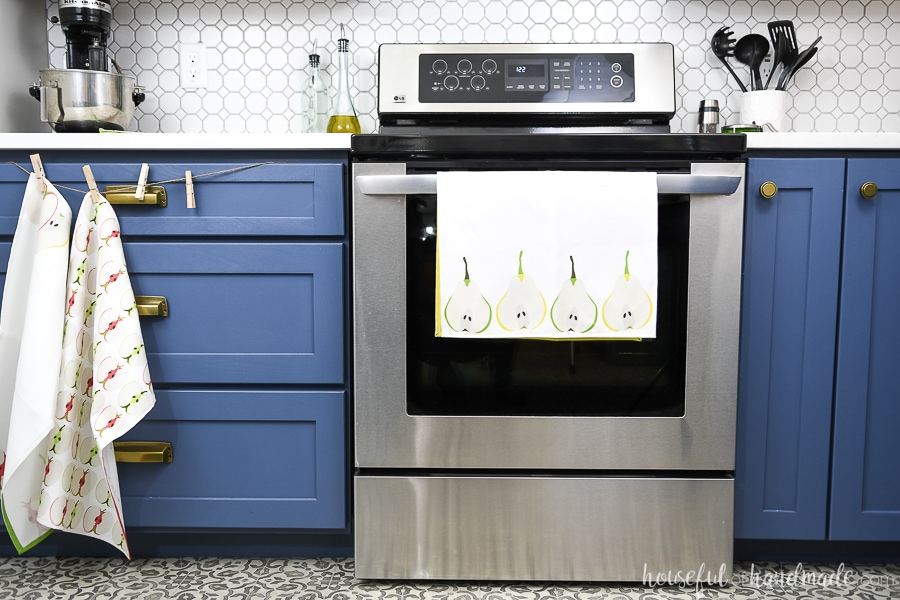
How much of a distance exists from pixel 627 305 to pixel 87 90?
3.56 ft

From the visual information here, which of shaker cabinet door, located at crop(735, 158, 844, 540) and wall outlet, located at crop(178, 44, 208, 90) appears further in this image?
wall outlet, located at crop(178, 44, 208, 90)

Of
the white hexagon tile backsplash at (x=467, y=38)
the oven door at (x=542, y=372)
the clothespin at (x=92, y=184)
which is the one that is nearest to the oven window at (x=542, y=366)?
the oven door at (x=542, y=372)

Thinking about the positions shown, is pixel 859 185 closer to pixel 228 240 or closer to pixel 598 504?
pixel 598 504

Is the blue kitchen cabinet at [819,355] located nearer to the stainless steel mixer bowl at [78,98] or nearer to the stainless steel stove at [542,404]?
the stainless steel stove at [542,404]

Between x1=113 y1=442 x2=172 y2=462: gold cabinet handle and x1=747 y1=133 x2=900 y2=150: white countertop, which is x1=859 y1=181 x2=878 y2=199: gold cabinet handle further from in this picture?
x1=113 y1=442 x2=172 y2=462: gold cabinet handle

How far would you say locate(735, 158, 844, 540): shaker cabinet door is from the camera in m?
1.22

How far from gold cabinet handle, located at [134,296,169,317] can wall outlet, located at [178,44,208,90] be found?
70 centimetres

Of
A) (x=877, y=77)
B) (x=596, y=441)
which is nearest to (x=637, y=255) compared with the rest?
(x=596, y=441)

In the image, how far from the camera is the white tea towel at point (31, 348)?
1167 mm

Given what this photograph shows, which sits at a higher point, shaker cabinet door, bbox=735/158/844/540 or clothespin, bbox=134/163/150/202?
clothespin, bbox=134/163/150/202

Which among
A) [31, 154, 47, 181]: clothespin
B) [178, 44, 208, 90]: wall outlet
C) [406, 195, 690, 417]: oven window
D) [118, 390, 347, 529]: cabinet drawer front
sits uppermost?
[178, 44, 208, 90]: wall outlet

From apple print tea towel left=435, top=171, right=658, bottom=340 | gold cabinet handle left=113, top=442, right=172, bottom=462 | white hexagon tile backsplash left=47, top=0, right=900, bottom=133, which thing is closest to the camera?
apple print tea towel left=435, top=171, right=658, bottom=340

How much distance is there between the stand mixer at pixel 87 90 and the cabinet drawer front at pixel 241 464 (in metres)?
0.56

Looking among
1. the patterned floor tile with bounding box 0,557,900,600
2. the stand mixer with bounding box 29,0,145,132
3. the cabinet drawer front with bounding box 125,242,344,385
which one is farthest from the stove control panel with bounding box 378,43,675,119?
the patterned floor tile with bounding box 0,557,900,600
